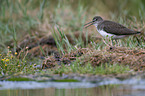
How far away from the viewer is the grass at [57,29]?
6046 millimetres

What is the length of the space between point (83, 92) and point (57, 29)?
10.5ft

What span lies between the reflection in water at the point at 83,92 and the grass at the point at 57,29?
806mm

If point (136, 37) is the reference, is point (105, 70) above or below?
below

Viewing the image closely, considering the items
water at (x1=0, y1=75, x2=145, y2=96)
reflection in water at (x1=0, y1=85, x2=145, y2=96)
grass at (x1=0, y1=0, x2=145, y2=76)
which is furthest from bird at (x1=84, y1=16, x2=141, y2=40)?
reflection in water at (x1=0, y1=85, x2=145, y2=96)

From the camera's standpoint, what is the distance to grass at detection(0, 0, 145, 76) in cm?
605

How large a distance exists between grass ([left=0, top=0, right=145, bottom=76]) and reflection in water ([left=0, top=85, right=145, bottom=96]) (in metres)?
0.81

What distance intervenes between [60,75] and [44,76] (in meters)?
0.33

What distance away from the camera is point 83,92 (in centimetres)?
426

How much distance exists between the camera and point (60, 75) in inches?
213

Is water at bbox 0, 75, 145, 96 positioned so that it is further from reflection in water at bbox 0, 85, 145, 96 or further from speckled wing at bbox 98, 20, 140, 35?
speckled wing at bbox 98, 20, 140, 35

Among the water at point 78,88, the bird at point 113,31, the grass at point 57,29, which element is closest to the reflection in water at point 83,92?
the water at point 78,88

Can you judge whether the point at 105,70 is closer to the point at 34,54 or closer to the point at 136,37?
the point at 136,37

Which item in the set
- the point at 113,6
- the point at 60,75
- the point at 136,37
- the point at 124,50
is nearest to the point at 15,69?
the point at 60,75

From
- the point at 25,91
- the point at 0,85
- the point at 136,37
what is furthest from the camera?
the point at 136,37
